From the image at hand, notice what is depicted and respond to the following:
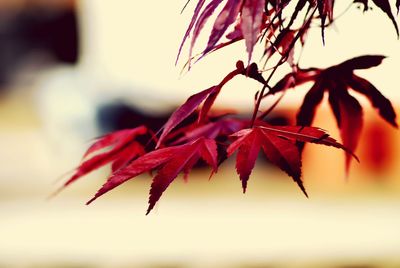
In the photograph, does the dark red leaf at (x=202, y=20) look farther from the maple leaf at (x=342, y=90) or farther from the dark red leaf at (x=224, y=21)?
the maple leaf at (x=342, y=90)

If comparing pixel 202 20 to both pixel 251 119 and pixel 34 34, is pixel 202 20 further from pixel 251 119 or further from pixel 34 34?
pixel 34 34

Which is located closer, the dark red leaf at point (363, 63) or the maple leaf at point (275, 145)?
the maple leaf at point (275, 145)

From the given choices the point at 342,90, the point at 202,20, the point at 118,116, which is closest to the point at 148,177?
the point at 118,116

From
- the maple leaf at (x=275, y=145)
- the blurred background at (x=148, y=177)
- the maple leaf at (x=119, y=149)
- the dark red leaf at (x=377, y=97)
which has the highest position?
the dark red leaf at (x=377, y=97)

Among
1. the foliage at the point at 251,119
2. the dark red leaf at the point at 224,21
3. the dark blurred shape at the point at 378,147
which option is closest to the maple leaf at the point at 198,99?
the foliage at the point at 251,119

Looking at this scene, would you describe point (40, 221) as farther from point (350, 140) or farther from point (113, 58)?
point (350, 140)

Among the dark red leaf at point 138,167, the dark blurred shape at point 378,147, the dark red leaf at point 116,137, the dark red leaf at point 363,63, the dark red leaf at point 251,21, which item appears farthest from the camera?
the dark blurred shape at point 378,147
